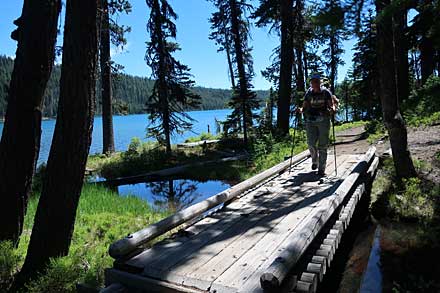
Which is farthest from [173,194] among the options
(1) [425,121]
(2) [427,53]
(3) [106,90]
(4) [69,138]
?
(2) [427,53]

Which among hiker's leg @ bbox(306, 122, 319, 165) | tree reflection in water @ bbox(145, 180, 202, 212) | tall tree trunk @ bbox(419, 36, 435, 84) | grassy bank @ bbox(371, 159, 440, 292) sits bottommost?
tree reflection in water @ bbox(145, 180, 202, 212)

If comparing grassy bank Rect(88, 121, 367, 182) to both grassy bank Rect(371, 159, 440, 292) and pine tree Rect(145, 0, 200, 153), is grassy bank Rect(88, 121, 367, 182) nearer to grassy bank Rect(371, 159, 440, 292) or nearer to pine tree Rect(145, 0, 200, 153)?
pine tree Rect(145, 0, 200, 153)

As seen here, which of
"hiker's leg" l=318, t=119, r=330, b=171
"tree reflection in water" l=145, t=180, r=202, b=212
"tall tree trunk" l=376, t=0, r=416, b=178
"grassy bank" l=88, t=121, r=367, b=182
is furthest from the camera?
"grassy bank" l=88, t=121, r=367, b=182

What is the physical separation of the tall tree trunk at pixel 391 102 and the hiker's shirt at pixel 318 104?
1157 millimetres

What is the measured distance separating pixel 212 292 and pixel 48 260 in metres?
2.76

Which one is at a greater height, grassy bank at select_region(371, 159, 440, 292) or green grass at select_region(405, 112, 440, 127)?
green grass at select_region(405, 112, 440, 127)

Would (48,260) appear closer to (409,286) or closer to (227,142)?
(409,286)

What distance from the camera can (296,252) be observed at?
3.91 m

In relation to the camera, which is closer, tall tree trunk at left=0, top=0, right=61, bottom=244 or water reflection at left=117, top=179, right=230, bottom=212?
tall tree trunk at left=0, top=0, right=61, bottom=244

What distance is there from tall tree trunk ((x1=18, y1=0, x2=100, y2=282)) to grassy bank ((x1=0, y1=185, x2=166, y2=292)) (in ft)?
1.04

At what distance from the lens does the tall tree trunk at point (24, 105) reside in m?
5.43

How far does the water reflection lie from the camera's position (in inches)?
455

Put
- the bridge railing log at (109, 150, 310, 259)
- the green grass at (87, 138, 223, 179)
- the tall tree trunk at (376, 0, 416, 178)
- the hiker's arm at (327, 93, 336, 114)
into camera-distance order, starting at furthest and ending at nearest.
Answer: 1. the green grass at (87, 138, 223, 179)
2. the hiker's arm at (327, 93, 336, 114)
3. the tall tree trunk at (376, 0, 416, 178)
4. the bridge railing log at (109, 150, 310, 259)

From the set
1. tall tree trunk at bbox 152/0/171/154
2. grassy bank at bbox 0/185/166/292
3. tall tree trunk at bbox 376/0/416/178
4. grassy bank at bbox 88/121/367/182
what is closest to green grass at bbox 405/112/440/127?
grassy bank at bbox 88/121/367/182
